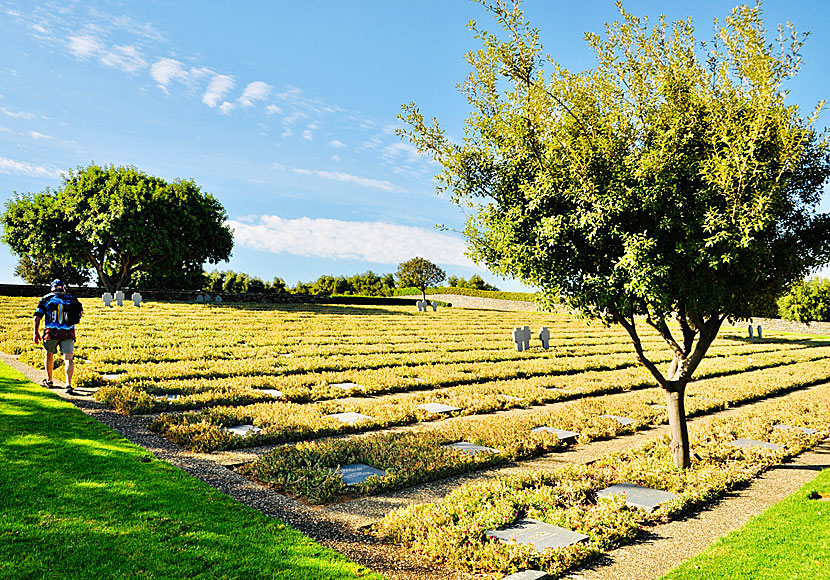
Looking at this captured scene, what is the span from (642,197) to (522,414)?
17.9 ft

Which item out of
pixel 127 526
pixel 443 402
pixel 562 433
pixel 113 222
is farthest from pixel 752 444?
pixel 113 222

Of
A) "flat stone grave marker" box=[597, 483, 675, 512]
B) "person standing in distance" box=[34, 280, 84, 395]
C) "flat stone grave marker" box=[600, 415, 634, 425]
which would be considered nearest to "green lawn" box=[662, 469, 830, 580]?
"flat stone grave marker" box=[597, 483, 675, 512]

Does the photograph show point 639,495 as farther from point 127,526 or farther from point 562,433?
point 127,526

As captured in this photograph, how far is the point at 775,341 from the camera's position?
100.0 feet

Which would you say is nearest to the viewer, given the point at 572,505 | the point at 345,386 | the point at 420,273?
the point at 572,505

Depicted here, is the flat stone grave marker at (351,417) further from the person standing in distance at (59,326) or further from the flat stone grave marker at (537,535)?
the person standing in distance at (59,326)

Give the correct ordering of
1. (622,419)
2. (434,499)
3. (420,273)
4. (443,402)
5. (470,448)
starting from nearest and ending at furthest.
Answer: (434,499), (470,448), (622,419), (443,402), (420,273)

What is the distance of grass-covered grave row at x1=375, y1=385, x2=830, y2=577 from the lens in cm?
443

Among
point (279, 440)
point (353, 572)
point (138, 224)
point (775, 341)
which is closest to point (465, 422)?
point (279, 440)

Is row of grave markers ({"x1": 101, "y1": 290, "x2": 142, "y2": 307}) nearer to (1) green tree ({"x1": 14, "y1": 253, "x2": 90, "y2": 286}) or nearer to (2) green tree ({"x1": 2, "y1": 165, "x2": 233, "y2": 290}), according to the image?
(2) green tree ({"x1": 2, "y1": 165, "x2": 233, "y2": 290})

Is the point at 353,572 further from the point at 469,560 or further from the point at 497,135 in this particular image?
the point at 497,135

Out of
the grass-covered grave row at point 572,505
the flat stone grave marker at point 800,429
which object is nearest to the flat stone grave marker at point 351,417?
the grass-covered grave row at point 572,505

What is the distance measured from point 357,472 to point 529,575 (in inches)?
111

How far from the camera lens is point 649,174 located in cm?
606
